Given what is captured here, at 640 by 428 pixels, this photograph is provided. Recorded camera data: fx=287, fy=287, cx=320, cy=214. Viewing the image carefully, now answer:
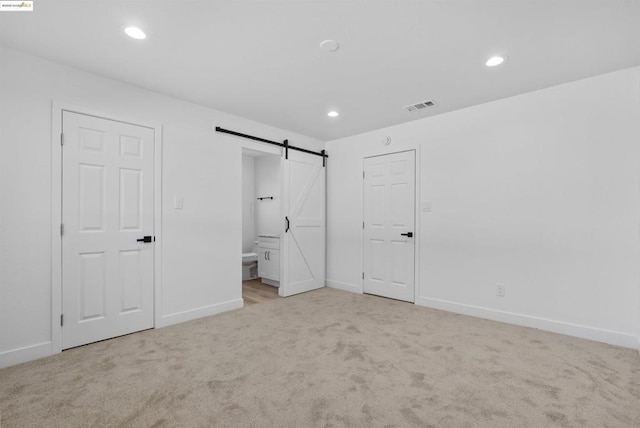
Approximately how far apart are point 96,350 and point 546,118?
498cm

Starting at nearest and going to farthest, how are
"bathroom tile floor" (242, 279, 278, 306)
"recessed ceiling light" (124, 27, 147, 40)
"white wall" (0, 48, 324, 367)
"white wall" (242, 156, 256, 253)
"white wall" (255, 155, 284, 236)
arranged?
"recessed ceiling light" (124, 27, 147, 40) → "white wall" (0, 48, 324, 367) → "bathroom tile floor" (242, 279, 278, 306) → "white wall" (255, 155, 284, 236) → "white wall" (242, 156, 256, 253)

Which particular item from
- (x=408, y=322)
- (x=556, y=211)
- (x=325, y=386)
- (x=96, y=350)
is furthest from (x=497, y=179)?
(x=96, y=350)

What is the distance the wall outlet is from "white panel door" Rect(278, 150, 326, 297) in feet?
5.05

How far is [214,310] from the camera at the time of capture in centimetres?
359

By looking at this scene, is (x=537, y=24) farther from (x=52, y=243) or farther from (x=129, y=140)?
(x=52, y=243)

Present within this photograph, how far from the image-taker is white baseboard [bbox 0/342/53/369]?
2.28 metres

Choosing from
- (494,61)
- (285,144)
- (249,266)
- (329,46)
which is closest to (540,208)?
(494,61)

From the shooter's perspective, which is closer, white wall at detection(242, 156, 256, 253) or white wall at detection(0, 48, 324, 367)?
white wall at detection(0, 48, 324, 367)

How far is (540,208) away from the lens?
10.2ft

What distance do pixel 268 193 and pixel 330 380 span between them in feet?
14.5

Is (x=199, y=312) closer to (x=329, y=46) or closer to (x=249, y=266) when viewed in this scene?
(x=249, y=266)

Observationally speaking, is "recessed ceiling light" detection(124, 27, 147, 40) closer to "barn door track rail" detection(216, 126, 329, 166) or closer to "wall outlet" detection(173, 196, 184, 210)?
"barn door track rail" detection(216, 126, 329, 166)

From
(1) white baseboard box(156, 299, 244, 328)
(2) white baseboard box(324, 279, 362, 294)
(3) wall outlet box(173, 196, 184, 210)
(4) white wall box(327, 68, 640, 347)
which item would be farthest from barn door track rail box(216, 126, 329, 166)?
(1) white baseboard box(156, 299, 244, 328)

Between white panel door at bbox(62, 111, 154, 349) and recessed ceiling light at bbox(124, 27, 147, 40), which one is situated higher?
recessed ceiling light at bbox(124, 27, 147, 40)
